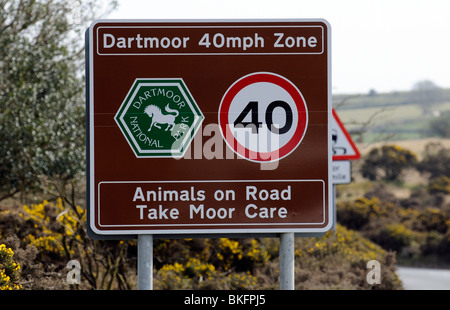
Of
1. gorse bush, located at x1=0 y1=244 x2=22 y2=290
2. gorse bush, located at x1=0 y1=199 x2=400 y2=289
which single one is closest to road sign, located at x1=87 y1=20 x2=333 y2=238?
gorse bush, located at x1=0 y1=244 x2=22 y2=290

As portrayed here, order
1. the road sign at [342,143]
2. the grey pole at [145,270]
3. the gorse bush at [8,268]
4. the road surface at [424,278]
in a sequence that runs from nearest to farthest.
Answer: the grey pole at [145,270] → the gorse bush at [8,268] → the road sign at [342,143] → the road surface at [424,278]

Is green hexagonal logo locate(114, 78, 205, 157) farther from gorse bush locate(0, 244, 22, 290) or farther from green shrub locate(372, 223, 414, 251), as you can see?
green shrub locate(372, 223, 414, 251)

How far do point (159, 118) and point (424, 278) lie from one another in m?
12.5

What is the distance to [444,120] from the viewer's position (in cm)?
6962

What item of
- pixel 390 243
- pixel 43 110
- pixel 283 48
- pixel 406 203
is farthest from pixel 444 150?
pixel 283 48

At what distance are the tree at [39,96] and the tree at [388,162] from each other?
1518 inches

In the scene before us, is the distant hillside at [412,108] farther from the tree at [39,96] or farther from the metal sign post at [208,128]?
the metal sign post at [208,128]

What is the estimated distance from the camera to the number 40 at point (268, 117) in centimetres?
416

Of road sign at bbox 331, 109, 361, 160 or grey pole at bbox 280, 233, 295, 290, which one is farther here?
road sign at bbox 331, 109, 361, 160

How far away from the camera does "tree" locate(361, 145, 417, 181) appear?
51.3 metres

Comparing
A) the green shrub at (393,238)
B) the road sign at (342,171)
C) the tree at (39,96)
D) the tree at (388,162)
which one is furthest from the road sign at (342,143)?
the tree at (388,162)

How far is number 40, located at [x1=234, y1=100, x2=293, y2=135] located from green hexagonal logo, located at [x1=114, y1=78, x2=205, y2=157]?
0.75 ft

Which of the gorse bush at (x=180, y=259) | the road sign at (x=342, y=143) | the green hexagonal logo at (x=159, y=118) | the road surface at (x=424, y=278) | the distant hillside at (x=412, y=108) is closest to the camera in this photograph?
the green hexagonal logo at (x=159, y=118)
